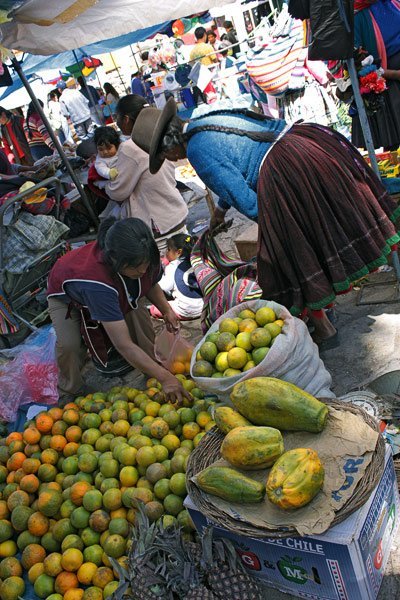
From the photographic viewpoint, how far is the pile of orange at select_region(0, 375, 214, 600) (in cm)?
243

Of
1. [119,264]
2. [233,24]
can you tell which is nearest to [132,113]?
[119,264]

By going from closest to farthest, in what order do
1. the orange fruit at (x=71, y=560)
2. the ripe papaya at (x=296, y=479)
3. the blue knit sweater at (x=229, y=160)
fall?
1. the ripe papaya at (x=296, y=479)
2. the orange fruit at (x=71, y=560)
3. the blue knit sweater at (x=229, y=160)

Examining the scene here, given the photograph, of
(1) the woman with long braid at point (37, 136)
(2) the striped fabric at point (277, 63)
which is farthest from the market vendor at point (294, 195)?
(1) the woman with long braid at point (37, 136)

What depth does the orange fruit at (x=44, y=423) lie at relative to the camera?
3.26 metres

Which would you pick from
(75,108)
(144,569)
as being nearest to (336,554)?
(144,569)

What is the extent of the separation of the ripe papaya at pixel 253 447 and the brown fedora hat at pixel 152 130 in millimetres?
1708

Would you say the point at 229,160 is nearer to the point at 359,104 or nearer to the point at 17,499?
the point at 359,104

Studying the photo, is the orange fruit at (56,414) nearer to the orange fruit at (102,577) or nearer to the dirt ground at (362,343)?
the dirt ground at (362,343)

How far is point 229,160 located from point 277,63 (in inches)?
197

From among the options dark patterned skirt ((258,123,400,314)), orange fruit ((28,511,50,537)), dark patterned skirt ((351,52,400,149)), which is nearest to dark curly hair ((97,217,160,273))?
dark patterned skirt ((258,123,400,314))

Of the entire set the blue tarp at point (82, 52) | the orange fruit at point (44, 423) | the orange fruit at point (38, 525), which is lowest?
the orange fruit at point (38, 525)

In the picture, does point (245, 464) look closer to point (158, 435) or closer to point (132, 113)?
point (158, 435)

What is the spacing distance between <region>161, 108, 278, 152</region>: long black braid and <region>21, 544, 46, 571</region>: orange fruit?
217 centimetres

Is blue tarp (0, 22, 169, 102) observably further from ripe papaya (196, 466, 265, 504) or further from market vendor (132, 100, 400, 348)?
ripe papaya (196, 466, 265, 504)
